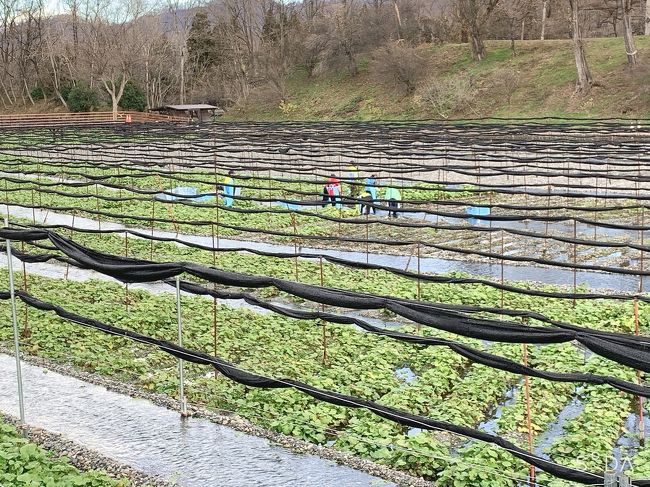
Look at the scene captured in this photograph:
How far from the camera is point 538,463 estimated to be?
5.85 metres

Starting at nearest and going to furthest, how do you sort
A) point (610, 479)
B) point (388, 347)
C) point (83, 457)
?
point (610, 479) → point (83, 457) → point (388, 347)

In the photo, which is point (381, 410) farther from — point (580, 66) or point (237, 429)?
point (580, 66)

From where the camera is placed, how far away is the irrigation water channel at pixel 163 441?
696 centimetres

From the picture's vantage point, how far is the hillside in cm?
4675

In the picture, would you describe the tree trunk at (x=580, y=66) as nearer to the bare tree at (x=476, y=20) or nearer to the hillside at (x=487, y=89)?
the hillside at (x=487, y=89)

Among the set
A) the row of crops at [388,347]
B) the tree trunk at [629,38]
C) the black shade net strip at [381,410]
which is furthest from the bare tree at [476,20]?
the black shade net strip at [381,410]

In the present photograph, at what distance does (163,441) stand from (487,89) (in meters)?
48.2

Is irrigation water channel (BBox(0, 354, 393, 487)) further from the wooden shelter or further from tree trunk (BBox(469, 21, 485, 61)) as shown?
the wooden shelter

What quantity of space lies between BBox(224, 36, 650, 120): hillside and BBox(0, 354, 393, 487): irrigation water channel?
39.9 m

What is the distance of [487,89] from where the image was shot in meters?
53.1

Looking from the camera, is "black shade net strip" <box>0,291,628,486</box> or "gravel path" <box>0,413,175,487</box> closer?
"black shade net strip" <box>0,291,628,486</box>

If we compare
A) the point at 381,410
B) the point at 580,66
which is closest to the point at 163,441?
the point at 381,410

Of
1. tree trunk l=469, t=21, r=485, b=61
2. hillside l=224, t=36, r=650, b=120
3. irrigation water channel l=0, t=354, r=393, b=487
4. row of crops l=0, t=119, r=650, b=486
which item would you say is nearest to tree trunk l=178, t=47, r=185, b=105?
hillside l=224, t=36, r=650, b=120

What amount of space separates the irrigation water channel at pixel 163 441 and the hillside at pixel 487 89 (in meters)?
39.9
